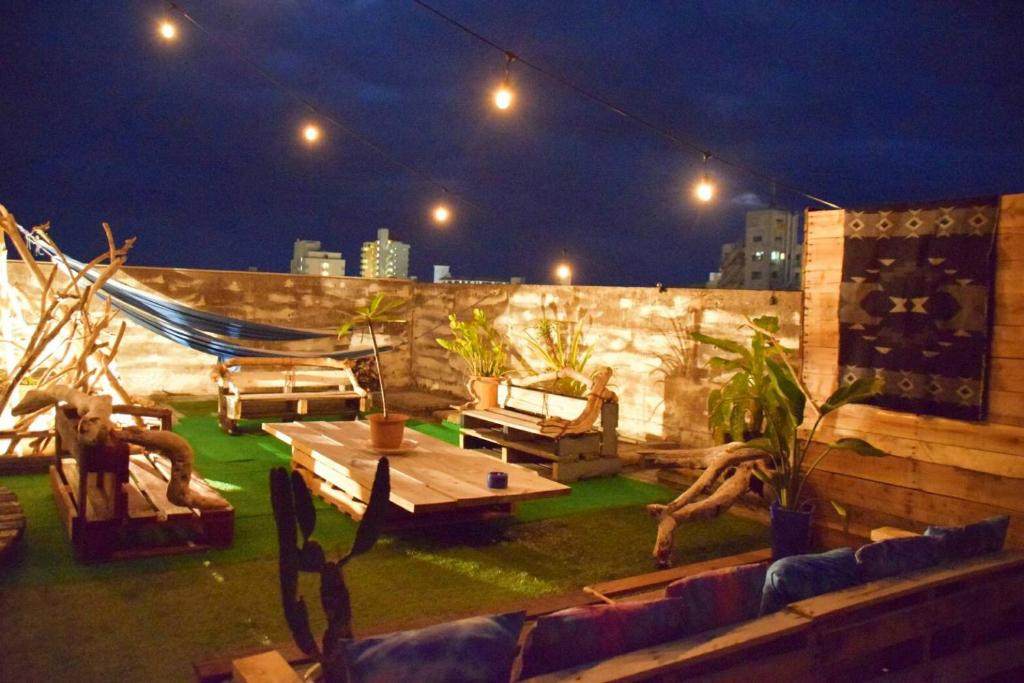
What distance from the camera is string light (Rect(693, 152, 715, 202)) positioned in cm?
532

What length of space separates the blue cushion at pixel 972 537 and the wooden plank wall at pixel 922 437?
998 mm

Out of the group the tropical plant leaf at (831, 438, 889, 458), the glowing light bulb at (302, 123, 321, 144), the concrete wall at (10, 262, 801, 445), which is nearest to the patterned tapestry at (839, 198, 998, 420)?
the tropical plant leaf at (831, 438, 889, 458)

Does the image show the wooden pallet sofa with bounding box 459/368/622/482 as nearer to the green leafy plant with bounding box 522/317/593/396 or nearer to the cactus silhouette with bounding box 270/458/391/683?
the green leafy plant with bounding box 522/317/593/396

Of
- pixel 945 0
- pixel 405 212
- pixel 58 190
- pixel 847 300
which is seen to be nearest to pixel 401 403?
pixel 847 300

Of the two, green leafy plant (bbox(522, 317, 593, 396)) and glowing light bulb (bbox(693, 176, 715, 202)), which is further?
green leafy plant (bbox(522, 317, 593, 396))

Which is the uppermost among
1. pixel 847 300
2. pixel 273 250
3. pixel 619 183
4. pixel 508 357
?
pixel 619 183

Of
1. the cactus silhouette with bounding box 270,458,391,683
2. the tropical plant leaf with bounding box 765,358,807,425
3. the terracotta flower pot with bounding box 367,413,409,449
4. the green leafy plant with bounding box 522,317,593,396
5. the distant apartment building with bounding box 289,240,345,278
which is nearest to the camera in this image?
the cactus silhouette with bounding box 270,458,391,683

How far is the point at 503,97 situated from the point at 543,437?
8.21ft

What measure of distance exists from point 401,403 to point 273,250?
23.9 m

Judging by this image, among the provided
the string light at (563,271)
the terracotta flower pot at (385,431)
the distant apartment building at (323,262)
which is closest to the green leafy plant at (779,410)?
the terracotta flower pot at (385,431)

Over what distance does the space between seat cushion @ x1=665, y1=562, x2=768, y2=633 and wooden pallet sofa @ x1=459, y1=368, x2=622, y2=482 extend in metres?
3.33

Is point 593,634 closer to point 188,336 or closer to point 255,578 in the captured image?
point 255,578

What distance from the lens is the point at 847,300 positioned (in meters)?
4.07

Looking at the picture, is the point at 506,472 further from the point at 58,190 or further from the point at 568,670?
the point at 58,190
